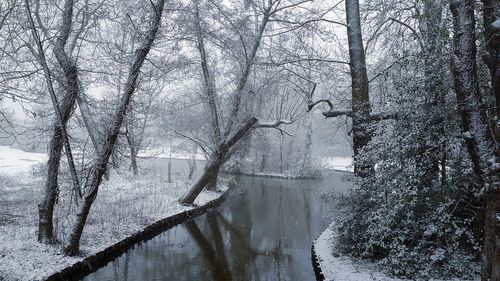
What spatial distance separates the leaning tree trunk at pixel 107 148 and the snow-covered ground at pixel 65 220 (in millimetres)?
463

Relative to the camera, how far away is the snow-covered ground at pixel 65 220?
7.95 metres

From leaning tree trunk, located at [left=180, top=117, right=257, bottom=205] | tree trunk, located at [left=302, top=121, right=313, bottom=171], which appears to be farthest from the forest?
tree trunk, located at [left=302, top=121, right=313, bottom=171]

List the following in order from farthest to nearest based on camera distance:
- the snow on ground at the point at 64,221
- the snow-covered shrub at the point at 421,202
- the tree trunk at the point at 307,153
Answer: the tree trunk at the point at 307,153 < the snow on ground at the point at 64,221 < the snow-covered shrub at the point at 421,202

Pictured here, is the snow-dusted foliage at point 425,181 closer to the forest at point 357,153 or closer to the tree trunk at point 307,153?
the forest at point 357,153

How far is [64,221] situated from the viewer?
9.88 m

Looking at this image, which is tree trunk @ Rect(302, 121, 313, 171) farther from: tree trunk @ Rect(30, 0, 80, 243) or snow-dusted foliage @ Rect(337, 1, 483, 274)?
tree trunk @ Rect(30, 0, 80, 243)

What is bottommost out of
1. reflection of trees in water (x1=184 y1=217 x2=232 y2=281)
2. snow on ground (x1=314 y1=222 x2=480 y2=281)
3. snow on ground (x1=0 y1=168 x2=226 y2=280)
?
reflection of trees in water (x1=184 y1=217 x2=232 y2=281)

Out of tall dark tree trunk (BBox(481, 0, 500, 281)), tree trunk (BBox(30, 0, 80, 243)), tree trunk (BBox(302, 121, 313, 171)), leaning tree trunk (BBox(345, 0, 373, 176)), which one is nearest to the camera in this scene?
tall dark tree trunk (BBox(481, 0, 500, 281))

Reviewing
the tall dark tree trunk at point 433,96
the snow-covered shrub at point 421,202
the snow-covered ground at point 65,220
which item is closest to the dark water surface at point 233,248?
the snow-covered ground at point 65,220

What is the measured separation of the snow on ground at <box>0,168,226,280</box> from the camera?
792 cm

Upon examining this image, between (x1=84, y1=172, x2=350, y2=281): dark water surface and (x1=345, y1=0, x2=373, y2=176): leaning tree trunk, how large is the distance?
1.23 m

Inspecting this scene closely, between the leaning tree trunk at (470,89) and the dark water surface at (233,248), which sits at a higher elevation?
the leaning tree trunk at (470,89)

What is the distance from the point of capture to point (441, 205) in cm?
711

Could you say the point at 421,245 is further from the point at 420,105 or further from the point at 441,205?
the point at 420,105
